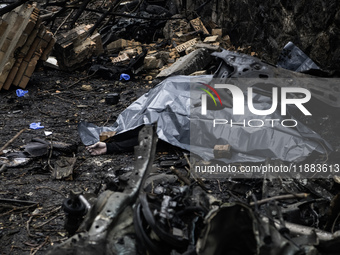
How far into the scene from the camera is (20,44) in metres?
7.40

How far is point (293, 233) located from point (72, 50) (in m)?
7.10

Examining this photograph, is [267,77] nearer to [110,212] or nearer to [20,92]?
[110,212]

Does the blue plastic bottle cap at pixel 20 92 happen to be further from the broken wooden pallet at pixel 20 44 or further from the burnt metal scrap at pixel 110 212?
the burnt metal scrap at pixel 110 212

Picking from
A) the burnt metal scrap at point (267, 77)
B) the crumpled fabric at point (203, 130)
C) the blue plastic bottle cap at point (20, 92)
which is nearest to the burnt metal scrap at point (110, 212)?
the crumpled fabric at point (203, 130)

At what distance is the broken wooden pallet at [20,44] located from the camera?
24.1 feet

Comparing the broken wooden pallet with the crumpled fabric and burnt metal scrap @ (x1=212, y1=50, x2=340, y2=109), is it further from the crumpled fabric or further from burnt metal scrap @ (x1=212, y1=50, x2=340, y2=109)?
burnt metal scrap @ (x1=212, y1=50, x2=340, y2=109)

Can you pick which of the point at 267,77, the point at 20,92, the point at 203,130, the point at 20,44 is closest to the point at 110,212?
the point at 203,130

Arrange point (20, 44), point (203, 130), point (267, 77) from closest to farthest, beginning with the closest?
point (203, 130) < point (267, 77) < point (20, 44)

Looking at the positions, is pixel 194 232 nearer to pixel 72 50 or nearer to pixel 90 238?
pixel 90 238

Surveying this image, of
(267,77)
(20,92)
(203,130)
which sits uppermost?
(267,77)

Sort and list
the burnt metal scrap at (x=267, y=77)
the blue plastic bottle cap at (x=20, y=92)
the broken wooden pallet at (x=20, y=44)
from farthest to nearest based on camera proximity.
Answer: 1. the blue plastic bottle cap at (x=20, y=92)
2. the broken wooden pallet at (x=20, y=44)
3. the burnt metal scrap at (x=267, y=77)

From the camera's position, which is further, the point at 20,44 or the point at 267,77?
the point at 20,44

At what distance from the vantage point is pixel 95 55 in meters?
9.38

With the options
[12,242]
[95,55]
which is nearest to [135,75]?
[95,55]
